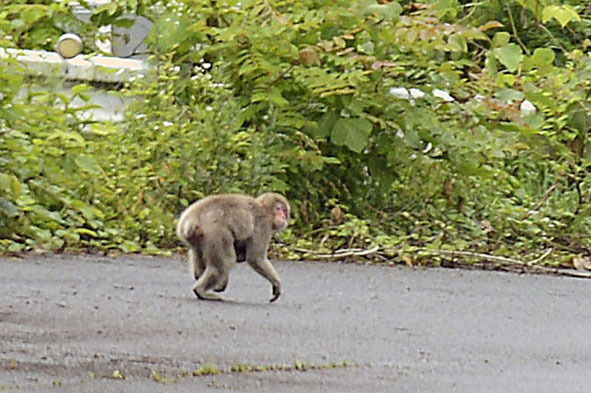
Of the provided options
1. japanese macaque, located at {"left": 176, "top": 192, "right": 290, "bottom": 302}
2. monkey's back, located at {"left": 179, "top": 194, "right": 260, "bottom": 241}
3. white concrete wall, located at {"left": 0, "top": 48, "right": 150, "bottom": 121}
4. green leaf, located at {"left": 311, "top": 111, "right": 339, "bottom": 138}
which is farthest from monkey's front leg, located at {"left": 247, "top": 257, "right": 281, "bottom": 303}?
white concrete wall, located at {"left": 0, "top": 48, "right": 150, "bottom": 121}

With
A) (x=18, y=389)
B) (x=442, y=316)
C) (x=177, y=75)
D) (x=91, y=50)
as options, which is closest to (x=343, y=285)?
(x=442, y=316)

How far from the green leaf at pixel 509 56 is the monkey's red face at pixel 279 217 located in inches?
181

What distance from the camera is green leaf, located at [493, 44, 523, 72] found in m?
11.4

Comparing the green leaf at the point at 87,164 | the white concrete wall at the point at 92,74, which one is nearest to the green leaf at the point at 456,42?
the white concrete wall at the point at 92,74

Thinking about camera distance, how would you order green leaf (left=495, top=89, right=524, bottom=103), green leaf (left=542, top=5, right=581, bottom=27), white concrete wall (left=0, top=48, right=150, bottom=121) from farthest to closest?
green leaf (left=542, top=5, right=581, bottom=27), green leaf (left=495, top=89, right=524, bottom=103), white concrete wall (left=0, top=48, right=150, bottom=121)

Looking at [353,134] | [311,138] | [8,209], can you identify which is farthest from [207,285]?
[311,138]

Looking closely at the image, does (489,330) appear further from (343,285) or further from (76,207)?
(76,207)

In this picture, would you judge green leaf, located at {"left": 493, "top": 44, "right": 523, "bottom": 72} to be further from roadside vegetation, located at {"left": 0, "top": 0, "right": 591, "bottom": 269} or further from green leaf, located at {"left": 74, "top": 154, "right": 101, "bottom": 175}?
green leaf, located at {"left": 74, "top": 154, "right": 101, "bottom": 175}

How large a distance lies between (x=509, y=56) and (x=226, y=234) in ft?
17.0

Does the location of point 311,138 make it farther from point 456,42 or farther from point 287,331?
point 287,331

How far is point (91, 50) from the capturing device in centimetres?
1316

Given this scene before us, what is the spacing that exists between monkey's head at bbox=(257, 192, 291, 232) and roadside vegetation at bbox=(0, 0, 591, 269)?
2.53 m

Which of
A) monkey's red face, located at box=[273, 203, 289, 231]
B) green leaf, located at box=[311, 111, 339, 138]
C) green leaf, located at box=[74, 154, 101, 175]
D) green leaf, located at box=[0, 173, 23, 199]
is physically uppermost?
monkey's red face, located at box=[273, 203, 289, 231]

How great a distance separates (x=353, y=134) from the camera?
35.4 ft
